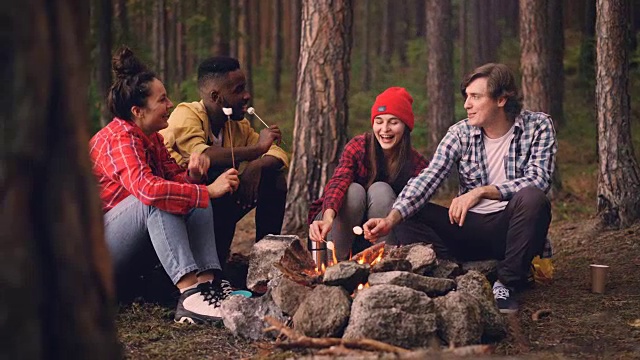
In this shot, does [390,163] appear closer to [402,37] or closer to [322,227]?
[322,227]

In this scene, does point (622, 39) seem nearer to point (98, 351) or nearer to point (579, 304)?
point (579, 304)

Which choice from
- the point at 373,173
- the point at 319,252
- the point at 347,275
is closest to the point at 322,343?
the point at 347,275

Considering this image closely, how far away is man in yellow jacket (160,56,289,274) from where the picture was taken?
234 inches

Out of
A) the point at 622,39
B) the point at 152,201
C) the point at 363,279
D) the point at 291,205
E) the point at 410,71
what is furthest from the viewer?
the point at 410,71

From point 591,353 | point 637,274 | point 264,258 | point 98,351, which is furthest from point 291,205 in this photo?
point 98,351

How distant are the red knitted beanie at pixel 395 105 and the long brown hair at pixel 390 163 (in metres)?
0.11

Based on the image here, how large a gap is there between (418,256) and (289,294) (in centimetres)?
80

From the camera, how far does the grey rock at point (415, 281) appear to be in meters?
4.52

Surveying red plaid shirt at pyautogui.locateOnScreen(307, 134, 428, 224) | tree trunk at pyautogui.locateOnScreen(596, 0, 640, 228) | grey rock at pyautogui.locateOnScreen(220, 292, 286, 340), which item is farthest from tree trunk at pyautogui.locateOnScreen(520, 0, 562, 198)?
grey rock at pyautogui.locateOnScreen(220, 292, 286, 340)

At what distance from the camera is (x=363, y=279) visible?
464cm

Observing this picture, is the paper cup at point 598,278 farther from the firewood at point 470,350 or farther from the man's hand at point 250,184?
the man's hand at point 250,184

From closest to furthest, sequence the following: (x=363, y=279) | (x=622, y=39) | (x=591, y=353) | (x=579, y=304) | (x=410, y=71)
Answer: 1. (x=591, y=353)
2. (x=363, y=279)
3. (x=579, y=304)
4. (x=622, y=39)
5. (x=410, y=71)

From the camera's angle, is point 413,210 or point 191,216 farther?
point 413,210

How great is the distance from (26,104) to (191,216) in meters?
2.82
